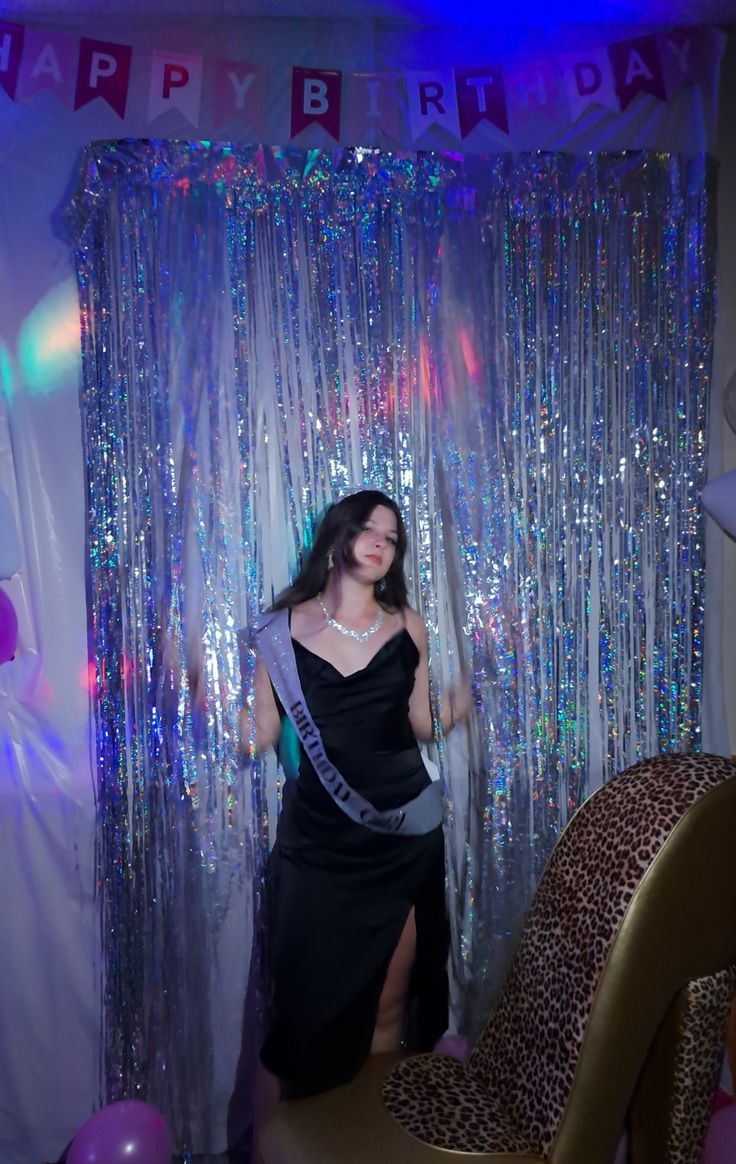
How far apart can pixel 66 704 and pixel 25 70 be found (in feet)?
5.97

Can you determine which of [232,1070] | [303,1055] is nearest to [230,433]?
[303,1055]

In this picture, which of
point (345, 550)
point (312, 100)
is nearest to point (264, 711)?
point (345, 550)

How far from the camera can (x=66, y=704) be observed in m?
2.63

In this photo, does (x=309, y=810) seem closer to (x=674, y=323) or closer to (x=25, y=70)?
(x=674, y=323)

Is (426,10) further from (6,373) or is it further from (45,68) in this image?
(6,373)

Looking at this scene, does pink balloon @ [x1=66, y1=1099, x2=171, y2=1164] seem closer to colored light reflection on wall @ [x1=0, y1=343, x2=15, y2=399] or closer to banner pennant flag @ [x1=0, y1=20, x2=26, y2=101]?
colored light reflection on wall @ [x1=0, y1=343, x2=15, y2=399]

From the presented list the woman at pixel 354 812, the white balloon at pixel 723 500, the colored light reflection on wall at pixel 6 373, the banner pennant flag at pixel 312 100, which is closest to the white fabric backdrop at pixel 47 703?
the colored light reflection on wall at pixel 6 373

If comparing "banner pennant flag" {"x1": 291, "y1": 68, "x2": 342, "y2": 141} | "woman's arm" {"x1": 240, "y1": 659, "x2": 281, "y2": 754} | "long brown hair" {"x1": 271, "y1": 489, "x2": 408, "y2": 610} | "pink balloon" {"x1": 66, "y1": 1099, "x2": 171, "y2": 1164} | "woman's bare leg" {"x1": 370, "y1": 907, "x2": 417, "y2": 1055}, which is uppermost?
"banner pennant flag" {"x1": 291, "y1": 68, "x2": 342, "y2": 141}

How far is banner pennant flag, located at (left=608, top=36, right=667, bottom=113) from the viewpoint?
8.95ft

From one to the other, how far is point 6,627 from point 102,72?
Answer: 1603mm

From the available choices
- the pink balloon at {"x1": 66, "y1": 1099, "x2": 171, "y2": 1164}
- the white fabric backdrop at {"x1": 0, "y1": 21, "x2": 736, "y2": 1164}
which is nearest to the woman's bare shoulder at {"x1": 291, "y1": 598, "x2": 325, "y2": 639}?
the white fabric backdrop at {"x1": 0, "y1": 21, "x2": 736, "y2": 1164}

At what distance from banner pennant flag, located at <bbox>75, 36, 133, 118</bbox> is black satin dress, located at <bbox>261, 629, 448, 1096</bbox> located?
167 centimetres

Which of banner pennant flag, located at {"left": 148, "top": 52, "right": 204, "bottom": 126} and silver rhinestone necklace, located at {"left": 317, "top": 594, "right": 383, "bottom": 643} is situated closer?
silver rhinestone necklace, located at {"left": 317, "top": 594, "right": 383, "bottom": 643}

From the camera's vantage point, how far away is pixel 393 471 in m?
2.65
